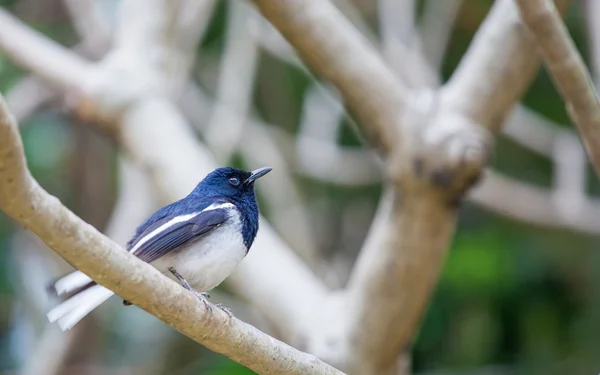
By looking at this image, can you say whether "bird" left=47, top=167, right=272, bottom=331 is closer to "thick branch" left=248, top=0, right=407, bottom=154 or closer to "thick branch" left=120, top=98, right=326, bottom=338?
"thick branch" left=248, top=0, right=407, bottom=154

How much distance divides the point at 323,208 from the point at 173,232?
333 centimetres

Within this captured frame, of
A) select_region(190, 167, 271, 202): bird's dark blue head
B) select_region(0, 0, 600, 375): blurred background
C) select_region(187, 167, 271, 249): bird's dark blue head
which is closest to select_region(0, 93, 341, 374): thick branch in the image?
select_region(187, 167, 271, 249): bird's dark blue head

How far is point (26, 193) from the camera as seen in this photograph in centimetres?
120

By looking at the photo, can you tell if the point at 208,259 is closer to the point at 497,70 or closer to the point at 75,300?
the point at 75,300

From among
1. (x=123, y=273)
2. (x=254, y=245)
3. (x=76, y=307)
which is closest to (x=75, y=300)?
(x=76, y=307)

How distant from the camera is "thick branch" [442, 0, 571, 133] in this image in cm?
276

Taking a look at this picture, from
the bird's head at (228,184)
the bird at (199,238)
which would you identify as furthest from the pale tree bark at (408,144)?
the bird at (199,238)

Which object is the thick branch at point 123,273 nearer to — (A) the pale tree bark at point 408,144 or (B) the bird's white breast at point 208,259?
(B) the bird's white breast at point 208,259

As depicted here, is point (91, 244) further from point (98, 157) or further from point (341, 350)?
point (98, 157)

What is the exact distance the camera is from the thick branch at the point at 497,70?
2.76 metres

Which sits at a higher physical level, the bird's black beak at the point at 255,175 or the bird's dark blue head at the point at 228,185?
the bird's black beak at the point at 255,175

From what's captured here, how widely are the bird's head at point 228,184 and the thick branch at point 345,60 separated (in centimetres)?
54

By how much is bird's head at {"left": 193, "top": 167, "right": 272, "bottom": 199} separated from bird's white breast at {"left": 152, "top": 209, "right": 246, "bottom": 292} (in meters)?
0.20

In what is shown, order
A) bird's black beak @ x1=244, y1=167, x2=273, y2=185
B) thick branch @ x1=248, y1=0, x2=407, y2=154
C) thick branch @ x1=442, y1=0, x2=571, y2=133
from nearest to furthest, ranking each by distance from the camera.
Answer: bird's black beak @ x1=244, y1=167, x2=273, y2=185, thick branch @ x1=248, y1=0, x2=407, y2=154, thick branch @ x1=442, y1=0, x2=571, y2=133
